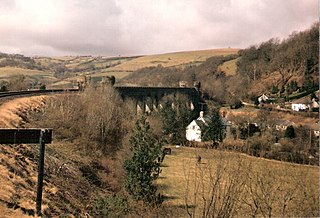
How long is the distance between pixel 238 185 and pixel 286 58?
272 feet

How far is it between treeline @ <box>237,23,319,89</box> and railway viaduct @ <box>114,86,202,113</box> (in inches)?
647

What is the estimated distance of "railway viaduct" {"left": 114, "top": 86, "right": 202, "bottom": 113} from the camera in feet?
193

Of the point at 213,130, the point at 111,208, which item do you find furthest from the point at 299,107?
the point at 111,208

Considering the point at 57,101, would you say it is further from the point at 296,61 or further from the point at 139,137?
the point at 296,61

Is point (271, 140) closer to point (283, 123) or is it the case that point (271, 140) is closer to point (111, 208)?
point (283, 123)

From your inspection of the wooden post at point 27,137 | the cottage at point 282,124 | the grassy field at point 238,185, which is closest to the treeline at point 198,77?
the cottage at point 282,124

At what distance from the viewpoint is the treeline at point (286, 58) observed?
8031 centimetres

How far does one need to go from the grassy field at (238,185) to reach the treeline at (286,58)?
44.3 metres

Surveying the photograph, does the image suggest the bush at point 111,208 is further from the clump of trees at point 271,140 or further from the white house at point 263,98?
the white house at point 263,98

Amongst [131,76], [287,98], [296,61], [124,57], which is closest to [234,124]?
[287,98]

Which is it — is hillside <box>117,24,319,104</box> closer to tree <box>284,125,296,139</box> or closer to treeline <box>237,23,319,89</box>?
treeline <box>237,23,319,89</box>

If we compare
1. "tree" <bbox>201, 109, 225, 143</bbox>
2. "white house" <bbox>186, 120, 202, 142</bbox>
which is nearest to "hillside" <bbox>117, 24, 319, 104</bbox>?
"white house" <bbox>186, 120, 202, 142</bbox>

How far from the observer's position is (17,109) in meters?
26.3

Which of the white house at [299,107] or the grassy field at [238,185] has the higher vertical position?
the white house at [299,107]
